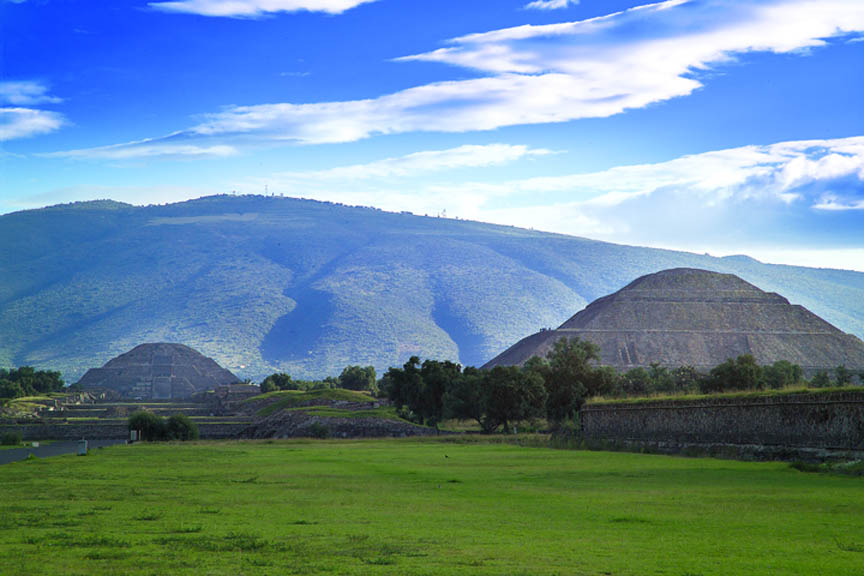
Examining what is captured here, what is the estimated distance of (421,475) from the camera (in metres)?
31.7

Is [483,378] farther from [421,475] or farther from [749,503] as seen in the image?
[749,503]

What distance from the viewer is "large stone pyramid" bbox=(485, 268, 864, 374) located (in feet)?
569

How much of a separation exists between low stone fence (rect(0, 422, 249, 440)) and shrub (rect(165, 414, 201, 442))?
7.69 meters

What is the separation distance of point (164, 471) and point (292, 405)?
84309 millimetres

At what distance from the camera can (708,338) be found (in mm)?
183375

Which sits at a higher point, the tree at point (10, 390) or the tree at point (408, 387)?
the tree at point (10, 390)

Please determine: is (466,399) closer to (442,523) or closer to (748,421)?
(748,421)

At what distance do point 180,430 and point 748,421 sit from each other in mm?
61612

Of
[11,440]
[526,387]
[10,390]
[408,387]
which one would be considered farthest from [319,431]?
[10,390]

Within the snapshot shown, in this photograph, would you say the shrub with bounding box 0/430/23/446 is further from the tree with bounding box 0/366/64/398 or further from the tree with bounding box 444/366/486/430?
the tree with bounding box 0/366/64/398

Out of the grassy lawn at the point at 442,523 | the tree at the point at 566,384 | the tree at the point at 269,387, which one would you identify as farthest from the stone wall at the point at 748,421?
the tree at the point at 269,387

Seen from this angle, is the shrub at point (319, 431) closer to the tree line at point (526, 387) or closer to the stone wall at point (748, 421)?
the tree line at point (526, 387)

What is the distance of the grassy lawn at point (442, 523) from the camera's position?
1360cm

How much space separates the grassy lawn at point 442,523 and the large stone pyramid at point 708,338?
144 meters
